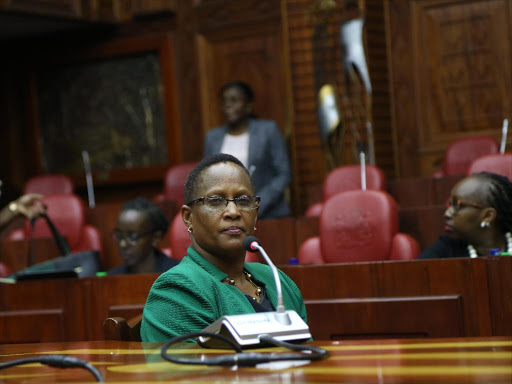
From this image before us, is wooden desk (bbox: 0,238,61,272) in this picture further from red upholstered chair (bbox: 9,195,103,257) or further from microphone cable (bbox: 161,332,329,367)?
microphone cable (bbox: 161,332,329,367)

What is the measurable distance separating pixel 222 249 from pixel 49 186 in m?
5.07

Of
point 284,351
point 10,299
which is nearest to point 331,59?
point 10,299

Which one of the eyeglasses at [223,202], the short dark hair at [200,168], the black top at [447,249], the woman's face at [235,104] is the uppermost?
the woman's face at [235,104]

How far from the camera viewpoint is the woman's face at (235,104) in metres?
5.07

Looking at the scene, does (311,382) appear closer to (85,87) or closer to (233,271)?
(233,271)

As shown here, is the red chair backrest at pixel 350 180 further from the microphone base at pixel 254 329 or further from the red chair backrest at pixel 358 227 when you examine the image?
the microphone base at pixel 254 329

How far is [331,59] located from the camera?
5.76 m

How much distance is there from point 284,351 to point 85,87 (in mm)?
6556

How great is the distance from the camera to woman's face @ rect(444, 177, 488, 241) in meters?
3.13

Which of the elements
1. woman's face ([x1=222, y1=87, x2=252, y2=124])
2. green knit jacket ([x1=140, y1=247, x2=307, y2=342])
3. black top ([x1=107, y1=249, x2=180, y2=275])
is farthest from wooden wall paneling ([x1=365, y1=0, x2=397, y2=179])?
green knit jacket ([x1=140, y1=247, x2=307, y2=342])

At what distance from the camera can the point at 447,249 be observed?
3.19 metres

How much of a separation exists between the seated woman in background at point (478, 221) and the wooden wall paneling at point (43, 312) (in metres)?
1.33

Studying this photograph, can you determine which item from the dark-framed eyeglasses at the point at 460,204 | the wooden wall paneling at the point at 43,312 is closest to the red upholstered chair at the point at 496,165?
the dark-framed eyeglasses at the point at 460,204

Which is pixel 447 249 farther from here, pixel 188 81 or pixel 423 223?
pixel 188 81
